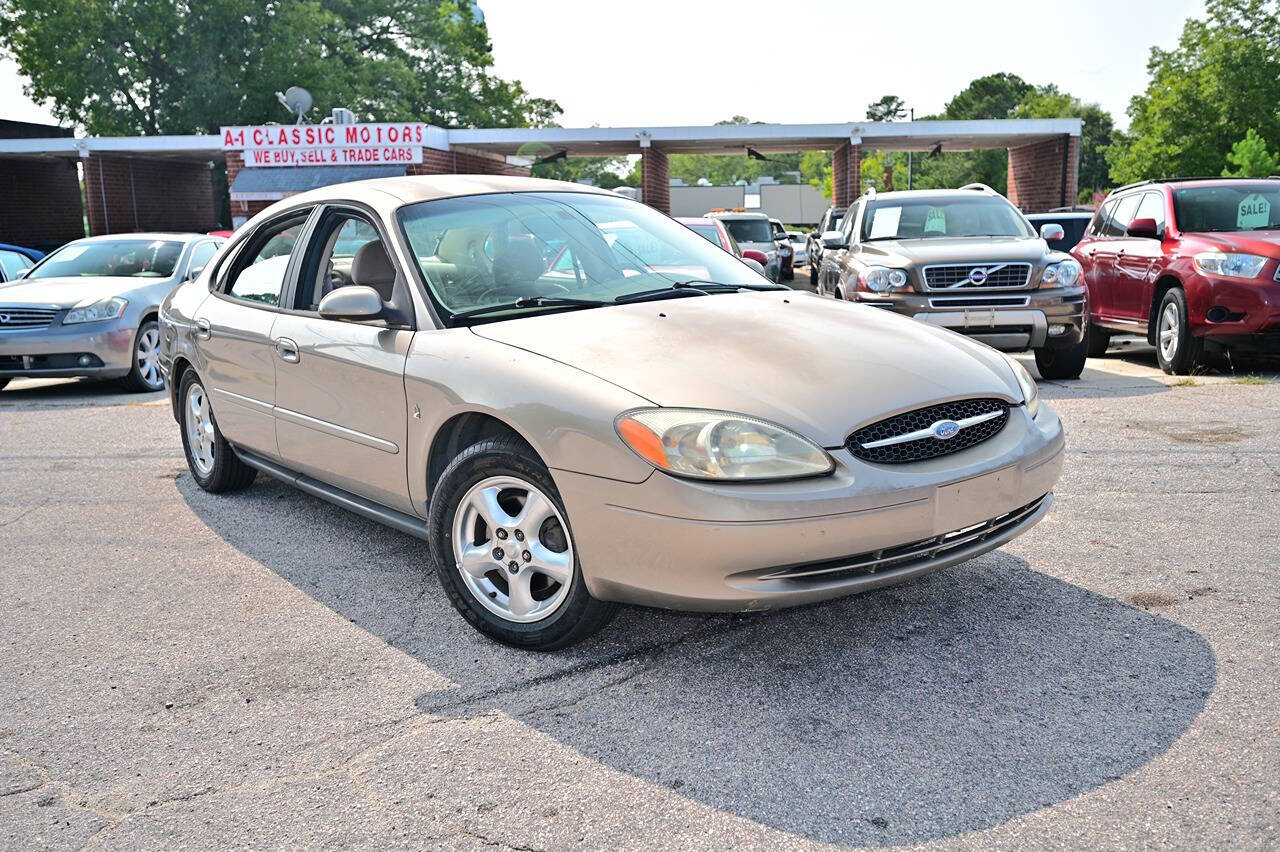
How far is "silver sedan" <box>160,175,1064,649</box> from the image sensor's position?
10.6 feet

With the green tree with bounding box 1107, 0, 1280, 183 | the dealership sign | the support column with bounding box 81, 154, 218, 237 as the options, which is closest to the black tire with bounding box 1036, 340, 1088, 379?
the dealership sign

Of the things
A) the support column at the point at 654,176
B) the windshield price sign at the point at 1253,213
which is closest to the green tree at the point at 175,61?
the support column at the point at 654,176

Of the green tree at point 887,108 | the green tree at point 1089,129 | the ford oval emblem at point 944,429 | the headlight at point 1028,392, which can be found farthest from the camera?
the green tree at point 887,108

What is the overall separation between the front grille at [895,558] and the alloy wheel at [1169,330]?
6934mm

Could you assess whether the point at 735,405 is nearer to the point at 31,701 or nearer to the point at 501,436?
the point at 501,436

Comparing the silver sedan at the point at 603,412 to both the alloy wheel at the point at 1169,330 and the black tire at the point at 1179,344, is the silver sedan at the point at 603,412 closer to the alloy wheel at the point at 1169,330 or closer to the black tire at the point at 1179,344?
the black tire at the point at 1179,344

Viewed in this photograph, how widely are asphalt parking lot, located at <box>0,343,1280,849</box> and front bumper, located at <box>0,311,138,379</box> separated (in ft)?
17.6

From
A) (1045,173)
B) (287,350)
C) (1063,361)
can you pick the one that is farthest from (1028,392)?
(1045,173)

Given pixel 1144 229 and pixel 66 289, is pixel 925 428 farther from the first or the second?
pixel 66 289

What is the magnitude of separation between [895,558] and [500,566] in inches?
50.9

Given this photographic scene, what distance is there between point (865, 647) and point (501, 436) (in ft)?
4.55

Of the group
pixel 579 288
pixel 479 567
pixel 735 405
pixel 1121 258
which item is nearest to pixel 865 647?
pixel 735 405

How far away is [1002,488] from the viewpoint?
356 cm

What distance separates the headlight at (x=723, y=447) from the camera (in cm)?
322
